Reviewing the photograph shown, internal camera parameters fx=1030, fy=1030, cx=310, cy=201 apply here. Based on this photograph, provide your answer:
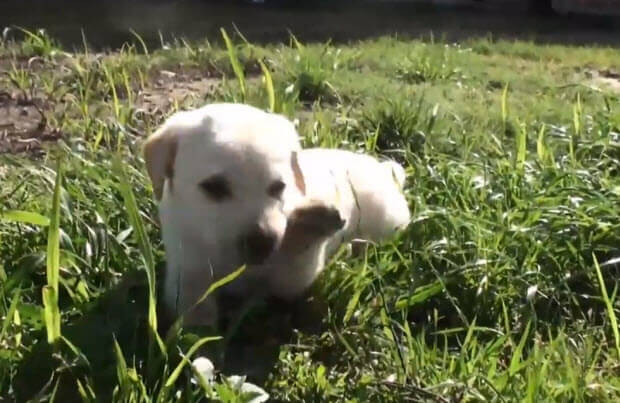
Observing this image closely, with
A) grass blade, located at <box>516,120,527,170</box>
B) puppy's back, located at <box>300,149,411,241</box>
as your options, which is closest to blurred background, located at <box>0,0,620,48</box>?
grass blade, located at <box>516,120,527,170</box>

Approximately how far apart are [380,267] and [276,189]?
401 mm

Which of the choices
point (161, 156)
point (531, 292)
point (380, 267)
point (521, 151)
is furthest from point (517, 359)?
point (521, 151)

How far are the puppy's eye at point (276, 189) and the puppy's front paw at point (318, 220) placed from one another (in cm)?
12

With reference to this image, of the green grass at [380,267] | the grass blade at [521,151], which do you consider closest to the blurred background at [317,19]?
the green grass at [380,267]

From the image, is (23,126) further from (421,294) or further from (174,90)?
(421,294)

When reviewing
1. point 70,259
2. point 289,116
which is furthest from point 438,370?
point 289,116

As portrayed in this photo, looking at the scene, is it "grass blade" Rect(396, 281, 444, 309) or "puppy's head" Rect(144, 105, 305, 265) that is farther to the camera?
"grass blade" Rect(396, 281, 444, 309)

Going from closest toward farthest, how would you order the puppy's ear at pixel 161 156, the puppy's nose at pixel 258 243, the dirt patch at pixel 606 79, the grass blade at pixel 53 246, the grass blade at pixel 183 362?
the grass blade at pixel 183 362 < the grass blade at pixel 53 246 < the puppy's nose at pixel 258 243 < the puppy's ear at pixel 161 156 < the dirt patch at pixel 606 79

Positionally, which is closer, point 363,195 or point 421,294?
point 421,294

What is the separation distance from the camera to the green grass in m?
2.10

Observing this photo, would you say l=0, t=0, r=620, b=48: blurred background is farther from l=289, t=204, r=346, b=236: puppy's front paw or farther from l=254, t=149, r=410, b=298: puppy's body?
l=289, t=204, r=346, b=236: puppy's front paw

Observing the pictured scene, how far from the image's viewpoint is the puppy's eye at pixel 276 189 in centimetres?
236

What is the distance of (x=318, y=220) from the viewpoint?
248cm

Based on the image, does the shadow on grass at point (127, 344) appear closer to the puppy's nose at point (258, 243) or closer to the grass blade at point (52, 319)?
the grass blade at point (52, 319)
